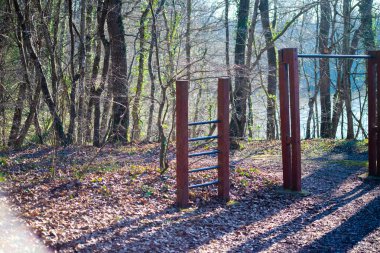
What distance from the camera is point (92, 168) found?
868cm

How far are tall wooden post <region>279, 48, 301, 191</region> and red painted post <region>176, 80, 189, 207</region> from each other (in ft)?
5.64

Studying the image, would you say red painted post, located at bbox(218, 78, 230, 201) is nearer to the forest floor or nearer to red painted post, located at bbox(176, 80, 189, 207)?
the forest floor

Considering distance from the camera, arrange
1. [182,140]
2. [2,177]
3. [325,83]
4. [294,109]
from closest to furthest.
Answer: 1. [182,140]
2. [294,109]
3. [2,177]
4. [325,83]

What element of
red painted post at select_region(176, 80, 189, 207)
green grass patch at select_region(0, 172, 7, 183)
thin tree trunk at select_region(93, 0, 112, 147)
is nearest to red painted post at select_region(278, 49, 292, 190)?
red painted post at select_region(176, 80, 189, 207)

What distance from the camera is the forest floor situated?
4.88 metres

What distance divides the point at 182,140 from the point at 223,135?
722 mm

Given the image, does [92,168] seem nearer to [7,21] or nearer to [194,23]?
[7,21]

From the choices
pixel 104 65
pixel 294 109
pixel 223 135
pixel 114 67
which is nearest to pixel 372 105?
pixel 294 109

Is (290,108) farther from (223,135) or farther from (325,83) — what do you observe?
(325,83)

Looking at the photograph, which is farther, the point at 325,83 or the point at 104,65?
the point at 325,83

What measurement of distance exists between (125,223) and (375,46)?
14046 millimetres

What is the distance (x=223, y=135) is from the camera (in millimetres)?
→ 6398

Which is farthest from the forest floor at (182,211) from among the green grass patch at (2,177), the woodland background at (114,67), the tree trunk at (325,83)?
the tree trunk at (325,83)

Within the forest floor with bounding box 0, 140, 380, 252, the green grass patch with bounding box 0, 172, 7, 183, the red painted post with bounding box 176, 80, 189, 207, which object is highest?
the red painted post with bounding box 176, 80, 189, 207
